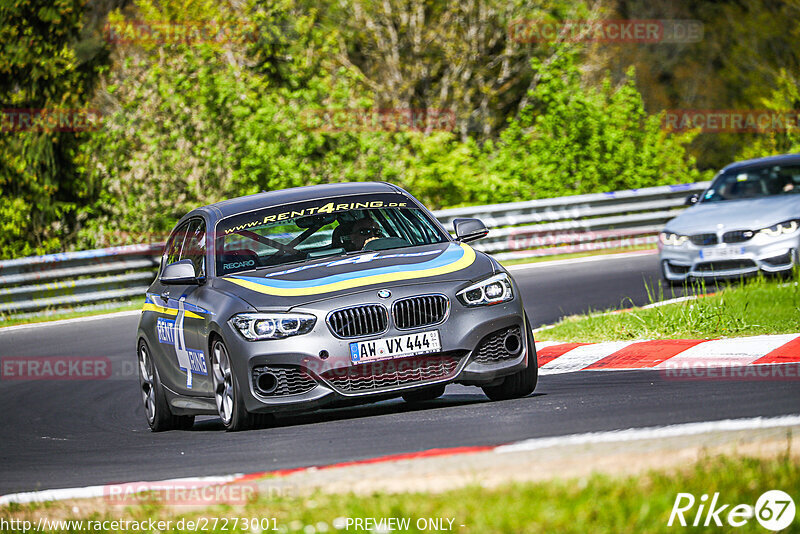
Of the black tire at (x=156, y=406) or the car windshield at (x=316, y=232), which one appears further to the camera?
the black tire at (x=156, y=406)

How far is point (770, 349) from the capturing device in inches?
372

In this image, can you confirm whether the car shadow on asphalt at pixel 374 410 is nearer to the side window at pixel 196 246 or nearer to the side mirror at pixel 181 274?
the side mirror at pixel 181 274

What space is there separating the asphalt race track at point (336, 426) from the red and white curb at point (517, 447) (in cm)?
24

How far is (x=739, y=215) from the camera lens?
1482 centimetres

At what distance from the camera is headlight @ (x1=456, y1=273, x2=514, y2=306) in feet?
26.6

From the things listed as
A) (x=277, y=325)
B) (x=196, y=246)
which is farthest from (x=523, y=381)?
(x=196, y=246)

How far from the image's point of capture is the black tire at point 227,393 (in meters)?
8.09

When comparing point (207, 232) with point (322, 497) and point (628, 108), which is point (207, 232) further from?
point (628, 108)

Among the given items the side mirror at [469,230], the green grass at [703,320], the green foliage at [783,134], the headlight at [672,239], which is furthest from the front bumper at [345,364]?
the green foliage at [783,134]

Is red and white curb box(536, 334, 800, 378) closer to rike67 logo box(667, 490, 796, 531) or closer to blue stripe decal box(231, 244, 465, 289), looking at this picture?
blue stripe decal box(231, 244, 465, 289)

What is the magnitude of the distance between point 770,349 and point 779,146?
20065 mm

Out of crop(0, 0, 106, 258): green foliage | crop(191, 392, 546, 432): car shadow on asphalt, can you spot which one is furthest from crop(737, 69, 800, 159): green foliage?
crop(191, 392, 546, 432): car shadow on asphalt

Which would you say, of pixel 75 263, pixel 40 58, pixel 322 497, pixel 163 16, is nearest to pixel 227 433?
pixel 322 497

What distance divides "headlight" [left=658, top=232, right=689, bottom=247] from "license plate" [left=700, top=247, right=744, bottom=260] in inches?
12.1
